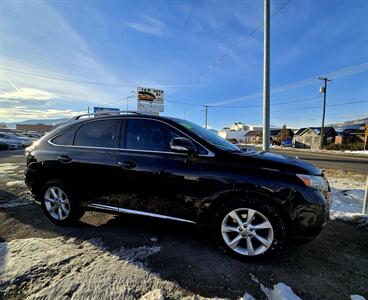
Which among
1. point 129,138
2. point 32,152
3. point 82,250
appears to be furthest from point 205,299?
point 32,152

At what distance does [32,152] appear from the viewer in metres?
3.85

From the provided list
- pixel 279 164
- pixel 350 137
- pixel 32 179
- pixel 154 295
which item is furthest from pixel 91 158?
pixel 350 137

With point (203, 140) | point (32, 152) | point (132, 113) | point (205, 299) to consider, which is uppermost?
point (132, 113)

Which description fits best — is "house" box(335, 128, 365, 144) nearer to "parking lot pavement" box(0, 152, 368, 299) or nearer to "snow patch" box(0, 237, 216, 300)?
"parking lot pavement" box(0, 152, 368, 299)

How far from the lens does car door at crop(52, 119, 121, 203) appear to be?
3.21 metres

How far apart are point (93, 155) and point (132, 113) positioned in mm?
845

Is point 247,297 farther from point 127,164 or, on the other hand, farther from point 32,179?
point 32,179

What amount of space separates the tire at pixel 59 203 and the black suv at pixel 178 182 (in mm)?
16

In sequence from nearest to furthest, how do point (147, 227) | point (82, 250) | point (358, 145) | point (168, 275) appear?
1. point (168, 275)
2. point (82, 250)
3. point (147, 227)
4. point (358, 145)

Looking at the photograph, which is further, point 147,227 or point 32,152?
point 32,152

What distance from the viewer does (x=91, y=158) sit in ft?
10.8

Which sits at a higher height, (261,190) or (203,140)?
(203,140)

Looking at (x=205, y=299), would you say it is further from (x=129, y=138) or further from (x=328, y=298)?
(x=129, y=138)

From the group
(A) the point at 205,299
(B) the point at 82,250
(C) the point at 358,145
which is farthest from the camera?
(C) the point at 358,145
